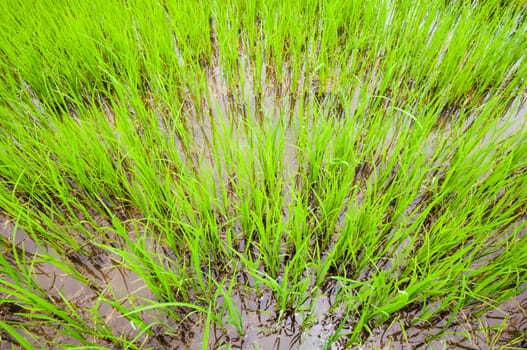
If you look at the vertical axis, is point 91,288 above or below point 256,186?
below

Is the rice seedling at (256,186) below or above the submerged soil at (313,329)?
above

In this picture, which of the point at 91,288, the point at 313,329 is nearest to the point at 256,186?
the point at 313,329

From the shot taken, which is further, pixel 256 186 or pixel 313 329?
pixel 256 186

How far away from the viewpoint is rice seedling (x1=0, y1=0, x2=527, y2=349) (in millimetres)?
991

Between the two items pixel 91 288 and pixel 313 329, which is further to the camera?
pixel 91 288

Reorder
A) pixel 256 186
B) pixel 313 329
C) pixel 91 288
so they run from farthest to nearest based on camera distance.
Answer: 1. pixel 256 186
2. pixel 91 288
3. pixel 313 329

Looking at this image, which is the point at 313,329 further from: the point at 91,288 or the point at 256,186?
the point at 91,288

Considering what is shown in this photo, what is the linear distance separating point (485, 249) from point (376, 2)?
176 centimetres

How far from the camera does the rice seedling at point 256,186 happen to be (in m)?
0.99

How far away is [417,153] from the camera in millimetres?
1271

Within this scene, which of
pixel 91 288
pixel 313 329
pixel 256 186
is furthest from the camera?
pixel 256 186

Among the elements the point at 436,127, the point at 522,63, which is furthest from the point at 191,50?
the point at 522,63

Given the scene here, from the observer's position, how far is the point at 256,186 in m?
1.40

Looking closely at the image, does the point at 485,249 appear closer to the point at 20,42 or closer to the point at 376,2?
the point at 376,2
